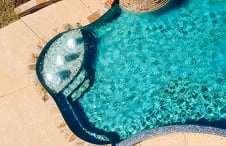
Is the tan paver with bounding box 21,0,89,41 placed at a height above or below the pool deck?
above

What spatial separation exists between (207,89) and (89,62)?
199 inches

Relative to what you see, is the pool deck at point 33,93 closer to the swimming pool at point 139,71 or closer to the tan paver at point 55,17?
the tan paver at point 55,17

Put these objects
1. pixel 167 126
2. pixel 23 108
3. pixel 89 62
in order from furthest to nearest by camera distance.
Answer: pixel 89 62, pixel 23 108, pixel 167 126

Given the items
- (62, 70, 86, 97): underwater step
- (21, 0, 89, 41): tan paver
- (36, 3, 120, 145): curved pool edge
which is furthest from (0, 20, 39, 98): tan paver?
(62, 70, 86, 97): underwater step

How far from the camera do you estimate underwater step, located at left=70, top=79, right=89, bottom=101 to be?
17.5 meters

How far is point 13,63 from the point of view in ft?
59.5

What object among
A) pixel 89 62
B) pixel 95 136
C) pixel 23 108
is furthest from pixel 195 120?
pixel 23 108

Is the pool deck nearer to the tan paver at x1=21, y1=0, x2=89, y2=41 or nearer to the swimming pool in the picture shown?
the tan paver at x1=21, y1=0, x2=89, y2=41

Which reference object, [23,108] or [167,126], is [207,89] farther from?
[23,108]

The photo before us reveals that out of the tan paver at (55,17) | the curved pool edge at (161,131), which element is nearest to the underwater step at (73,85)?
the tan paver at (55,17)

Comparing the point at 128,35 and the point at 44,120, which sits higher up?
the point at 128,35

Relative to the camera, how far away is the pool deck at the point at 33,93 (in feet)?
52.9

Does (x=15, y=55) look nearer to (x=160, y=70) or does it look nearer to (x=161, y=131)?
(x=160, y=70)

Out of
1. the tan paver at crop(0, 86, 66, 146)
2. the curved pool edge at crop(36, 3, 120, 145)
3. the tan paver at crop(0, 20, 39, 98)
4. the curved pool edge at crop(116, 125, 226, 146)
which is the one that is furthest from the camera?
the tan paver at crop(0, 20, 39, 98)
